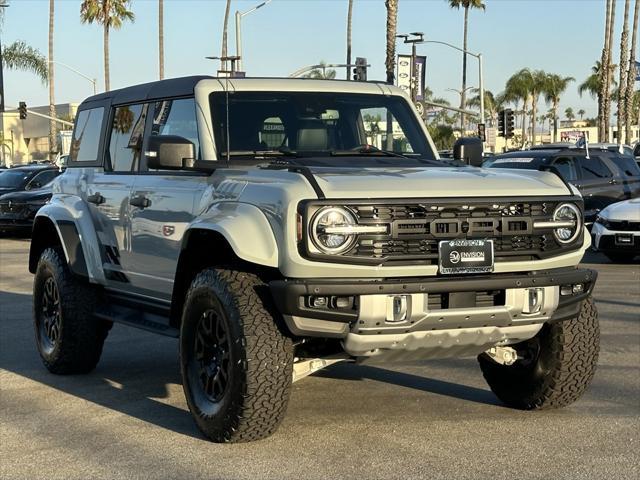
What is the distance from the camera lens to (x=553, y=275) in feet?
18.6

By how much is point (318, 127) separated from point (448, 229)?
5.69 ft

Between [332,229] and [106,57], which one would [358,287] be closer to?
[332,229]

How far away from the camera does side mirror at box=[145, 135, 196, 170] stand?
613 centimetres

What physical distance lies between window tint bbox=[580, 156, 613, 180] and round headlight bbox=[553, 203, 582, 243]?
1358cm

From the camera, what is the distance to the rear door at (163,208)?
20.7ft

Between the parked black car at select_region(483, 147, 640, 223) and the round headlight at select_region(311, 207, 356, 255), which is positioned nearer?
the round headlight at select_region(311, 207, 356, 255)

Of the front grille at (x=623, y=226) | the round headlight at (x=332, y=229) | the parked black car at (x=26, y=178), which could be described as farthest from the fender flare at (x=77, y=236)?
the parked black car at (x=26, y=178)

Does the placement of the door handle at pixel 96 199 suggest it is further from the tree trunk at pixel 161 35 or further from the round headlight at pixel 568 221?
the tree trunk at pixel 161 35

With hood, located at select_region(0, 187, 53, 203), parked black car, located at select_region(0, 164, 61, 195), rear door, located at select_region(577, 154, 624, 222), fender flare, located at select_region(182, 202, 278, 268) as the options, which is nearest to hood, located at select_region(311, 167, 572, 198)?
fender flare, located at select_region(182, 202, 278, 268)

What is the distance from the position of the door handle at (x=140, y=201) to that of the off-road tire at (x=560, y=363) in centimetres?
239

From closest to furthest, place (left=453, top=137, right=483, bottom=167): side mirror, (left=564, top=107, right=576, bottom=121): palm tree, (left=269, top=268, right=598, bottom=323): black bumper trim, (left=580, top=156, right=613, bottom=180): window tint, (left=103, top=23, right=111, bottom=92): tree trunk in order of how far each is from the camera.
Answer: (left=269, top=268, right=598, bottom=323): black bumper trim < (left=453, top=137, right=483, bottom=167): side mirror < (left=580, top=156, right=613, bottom=180): window tint < (left=103, top=23, right=111, bottom=92): tree trunk < (left=564, top=107, right=576, bottom=121): palm tree

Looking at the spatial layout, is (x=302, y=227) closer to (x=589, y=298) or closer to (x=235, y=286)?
(x=235, y=286)

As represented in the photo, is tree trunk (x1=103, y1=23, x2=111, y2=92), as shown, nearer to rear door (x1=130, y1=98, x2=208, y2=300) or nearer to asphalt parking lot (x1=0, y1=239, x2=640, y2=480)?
asphalt parking lot (x1=0, y1=239, x2=640, y2=480)

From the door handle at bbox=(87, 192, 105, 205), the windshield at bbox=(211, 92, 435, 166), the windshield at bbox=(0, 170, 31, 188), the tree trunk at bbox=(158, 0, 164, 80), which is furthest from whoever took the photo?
the tree trunk at bbox=(158, 0, 164, 80)
